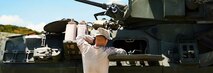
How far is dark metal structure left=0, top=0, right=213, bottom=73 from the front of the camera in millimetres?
9625

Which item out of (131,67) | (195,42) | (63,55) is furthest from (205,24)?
(63,55)

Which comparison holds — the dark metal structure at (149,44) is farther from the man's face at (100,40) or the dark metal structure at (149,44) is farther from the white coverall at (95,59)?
the man's face at (100,40)

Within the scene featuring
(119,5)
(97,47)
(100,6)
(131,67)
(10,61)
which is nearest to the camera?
(97,47)

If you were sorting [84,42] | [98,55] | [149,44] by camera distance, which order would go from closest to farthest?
1. [98,55]
2. [84,42]
3. [149,44]

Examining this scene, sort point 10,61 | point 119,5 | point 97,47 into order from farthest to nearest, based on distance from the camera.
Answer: point 119,5 < point 10,61 < point 97,47

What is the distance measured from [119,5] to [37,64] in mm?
3036

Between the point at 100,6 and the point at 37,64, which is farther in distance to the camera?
the point at 100,6

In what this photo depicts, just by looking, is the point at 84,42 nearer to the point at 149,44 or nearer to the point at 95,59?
the point at 95,59

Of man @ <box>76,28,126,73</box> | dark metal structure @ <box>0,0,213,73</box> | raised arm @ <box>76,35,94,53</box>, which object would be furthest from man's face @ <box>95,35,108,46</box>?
dark metal structure @ <box>0,0,213,73</box>

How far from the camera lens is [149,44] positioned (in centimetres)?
1023

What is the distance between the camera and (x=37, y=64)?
9.92 metres

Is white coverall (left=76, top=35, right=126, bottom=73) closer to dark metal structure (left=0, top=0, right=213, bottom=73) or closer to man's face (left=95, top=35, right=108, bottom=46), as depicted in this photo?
man's face (left=95, top=35, right=108, bottom=46)

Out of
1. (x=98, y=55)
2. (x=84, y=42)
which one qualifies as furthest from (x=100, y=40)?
(x=84, y=42)

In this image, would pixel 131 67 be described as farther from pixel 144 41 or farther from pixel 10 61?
pixel 10 61
